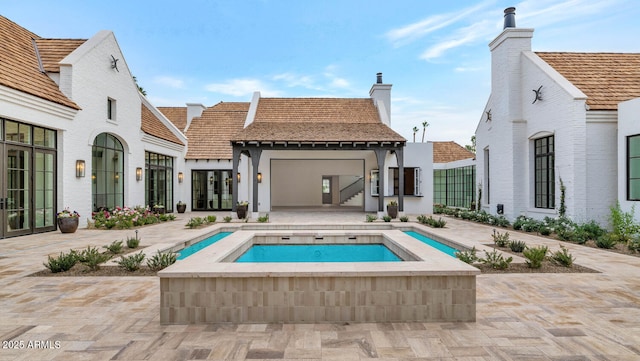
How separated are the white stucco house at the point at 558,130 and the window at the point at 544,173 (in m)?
0.03

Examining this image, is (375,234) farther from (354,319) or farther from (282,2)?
(282,2)

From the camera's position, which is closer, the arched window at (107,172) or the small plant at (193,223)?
the small plant at (193,223)

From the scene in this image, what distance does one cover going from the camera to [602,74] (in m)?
11.6

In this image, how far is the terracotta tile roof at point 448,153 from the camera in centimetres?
2519

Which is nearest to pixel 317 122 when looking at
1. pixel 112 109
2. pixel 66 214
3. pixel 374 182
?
pixel 374 182

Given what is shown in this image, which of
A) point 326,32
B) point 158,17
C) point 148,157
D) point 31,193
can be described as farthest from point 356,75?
point 31,193

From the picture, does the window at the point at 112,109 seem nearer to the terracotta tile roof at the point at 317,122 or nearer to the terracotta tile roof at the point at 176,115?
the terracotta tile roof at the point at 317,122

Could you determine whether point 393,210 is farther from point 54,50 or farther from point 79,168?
point 54,50

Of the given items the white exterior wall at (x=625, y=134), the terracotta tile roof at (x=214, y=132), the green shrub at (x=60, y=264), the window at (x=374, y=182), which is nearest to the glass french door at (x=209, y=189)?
the terracotta tile roof at (x=214, y=132)

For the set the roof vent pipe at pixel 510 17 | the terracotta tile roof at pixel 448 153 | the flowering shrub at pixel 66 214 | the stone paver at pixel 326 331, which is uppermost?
the roof vent pipe at pixel 510 17

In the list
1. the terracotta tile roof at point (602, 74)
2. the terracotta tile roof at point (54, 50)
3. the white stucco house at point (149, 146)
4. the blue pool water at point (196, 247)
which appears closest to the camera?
the blue pool water at point (196, 247)

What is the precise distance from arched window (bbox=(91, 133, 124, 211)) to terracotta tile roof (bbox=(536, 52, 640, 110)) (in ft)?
52.9

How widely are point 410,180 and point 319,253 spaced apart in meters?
11.1

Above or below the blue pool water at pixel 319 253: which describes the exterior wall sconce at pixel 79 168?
above
